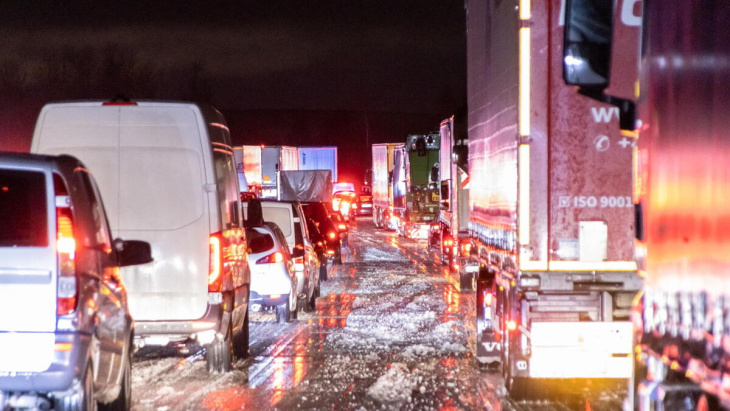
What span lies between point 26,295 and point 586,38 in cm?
350

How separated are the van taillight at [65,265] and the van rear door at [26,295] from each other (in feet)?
0.11

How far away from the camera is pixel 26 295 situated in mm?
5844

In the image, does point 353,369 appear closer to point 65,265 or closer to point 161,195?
point 161,195

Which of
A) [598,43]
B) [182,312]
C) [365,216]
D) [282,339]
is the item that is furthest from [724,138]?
[365,216]

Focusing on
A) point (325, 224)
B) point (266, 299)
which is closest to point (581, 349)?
point (266, 299)

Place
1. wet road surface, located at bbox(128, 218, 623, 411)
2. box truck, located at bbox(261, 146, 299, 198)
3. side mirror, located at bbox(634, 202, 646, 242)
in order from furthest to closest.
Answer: box truck, located at bbox(261, 146, 299, 198)
wet road surface, located at bbox(128, 218, 623, 411)
side mirror, located at bbox(634, 202, 646, 242)

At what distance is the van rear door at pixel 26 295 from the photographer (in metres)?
5.81

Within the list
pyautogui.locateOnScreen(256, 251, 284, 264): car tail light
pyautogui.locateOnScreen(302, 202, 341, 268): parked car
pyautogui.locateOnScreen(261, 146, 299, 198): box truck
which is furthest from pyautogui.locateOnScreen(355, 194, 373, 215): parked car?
pyautogui.locateOnScreen(256, 251, 284, 264): car tail light

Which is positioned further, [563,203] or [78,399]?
[563,203]

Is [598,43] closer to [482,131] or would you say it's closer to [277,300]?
[482,131]

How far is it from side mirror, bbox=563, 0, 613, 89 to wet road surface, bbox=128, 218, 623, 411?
3995 millimetres

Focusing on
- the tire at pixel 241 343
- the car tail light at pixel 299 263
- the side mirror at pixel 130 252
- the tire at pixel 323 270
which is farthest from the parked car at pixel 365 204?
the side mirror at pixel 130 252

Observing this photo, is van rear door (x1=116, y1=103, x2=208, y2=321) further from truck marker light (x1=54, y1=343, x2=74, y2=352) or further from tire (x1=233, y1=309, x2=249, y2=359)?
truck marker light (x1=54, y1=343, x2=74, y2=352)

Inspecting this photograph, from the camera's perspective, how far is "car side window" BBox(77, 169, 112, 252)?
6.75 m
